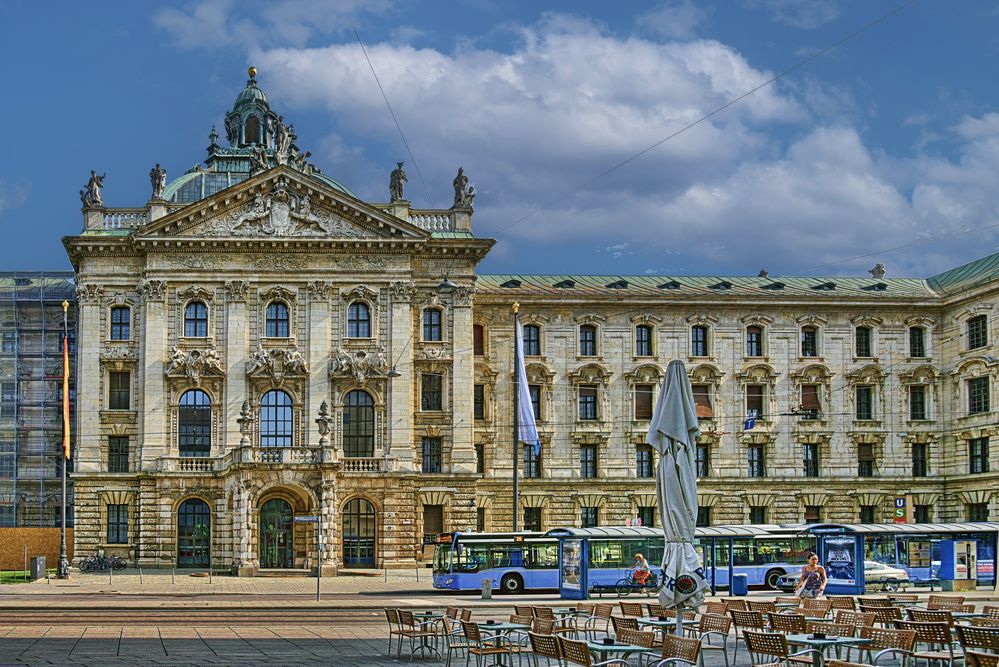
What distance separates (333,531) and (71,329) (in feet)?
74.4

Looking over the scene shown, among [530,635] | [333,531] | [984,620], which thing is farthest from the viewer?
[333,531]

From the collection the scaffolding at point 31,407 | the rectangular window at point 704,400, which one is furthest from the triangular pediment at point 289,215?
the rectangular window at point 704,400

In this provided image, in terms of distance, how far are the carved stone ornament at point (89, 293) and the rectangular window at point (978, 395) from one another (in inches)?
1853

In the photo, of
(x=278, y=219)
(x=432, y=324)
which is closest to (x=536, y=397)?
(x=432, y=324)

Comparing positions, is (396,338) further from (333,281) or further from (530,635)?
(530,635)

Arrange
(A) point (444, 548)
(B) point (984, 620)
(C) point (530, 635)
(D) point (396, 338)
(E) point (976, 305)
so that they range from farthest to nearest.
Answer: (E) point (976, 305) → (D) point (396, 338) → (A) point (444, 548) → (B) point (984, 620) → (C) point (530, 635)

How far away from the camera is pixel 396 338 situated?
7356 cm

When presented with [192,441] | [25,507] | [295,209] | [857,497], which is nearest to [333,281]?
[295,209]

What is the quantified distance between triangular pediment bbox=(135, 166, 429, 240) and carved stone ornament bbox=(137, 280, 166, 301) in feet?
8.49

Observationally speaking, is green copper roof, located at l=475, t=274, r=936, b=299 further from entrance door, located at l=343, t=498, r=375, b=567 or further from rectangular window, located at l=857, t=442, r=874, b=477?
entrance door, located at l=343, t=498, r=375, b=567

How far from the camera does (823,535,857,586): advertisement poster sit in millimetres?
54688

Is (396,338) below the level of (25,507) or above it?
above

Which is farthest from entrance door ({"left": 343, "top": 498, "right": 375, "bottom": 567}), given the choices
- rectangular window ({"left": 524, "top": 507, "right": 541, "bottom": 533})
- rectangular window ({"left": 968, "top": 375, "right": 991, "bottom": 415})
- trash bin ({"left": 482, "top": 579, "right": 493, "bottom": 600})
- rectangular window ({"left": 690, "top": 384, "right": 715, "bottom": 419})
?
rectangular window ({"left": 968, "top": 375, "right": 991, "bottom": 415})

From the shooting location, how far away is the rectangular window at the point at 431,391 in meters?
74.8
